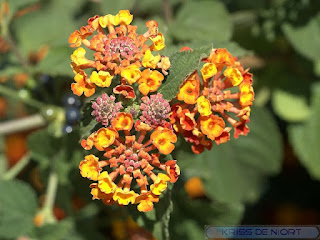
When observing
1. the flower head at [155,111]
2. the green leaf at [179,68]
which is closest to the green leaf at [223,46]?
the green leaf at [179,68]

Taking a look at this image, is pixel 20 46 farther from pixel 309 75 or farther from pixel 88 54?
pixel 309 75

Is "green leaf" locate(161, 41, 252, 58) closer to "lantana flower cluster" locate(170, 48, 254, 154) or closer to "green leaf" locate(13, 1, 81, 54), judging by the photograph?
"lantana flower cluster" locate(170, 48, 254, 154)

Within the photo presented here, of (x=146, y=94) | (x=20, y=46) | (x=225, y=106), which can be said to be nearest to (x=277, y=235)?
(x=225, y=106)

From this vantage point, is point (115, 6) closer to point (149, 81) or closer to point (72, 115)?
point (72, 115)

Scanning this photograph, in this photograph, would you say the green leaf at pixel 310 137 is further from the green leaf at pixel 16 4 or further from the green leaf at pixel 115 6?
the green leaf at pixel 16 4

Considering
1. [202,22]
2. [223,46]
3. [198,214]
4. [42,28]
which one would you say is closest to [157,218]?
[223,46]
